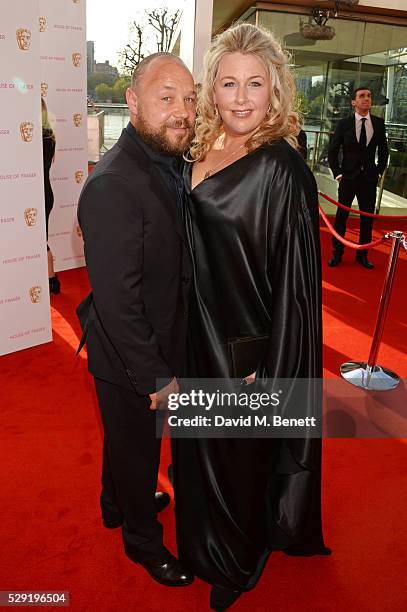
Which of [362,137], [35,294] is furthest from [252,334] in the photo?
[362,137]

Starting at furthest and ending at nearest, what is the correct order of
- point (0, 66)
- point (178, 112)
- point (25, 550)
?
point (0, 66) < point (25, 550) < point (178, 112)

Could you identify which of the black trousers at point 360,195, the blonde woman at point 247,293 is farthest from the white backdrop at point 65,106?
the blonde woman at point 247,293

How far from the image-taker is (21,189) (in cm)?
392

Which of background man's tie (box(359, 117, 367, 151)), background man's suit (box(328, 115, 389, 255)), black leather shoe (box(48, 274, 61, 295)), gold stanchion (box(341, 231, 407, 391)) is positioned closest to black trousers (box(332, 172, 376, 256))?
background man's suit (box(328, 115, 389, 255))

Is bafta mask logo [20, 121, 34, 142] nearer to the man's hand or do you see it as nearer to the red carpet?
the red carpet

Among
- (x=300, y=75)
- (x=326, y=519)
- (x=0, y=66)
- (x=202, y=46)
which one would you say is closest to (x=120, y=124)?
(x=300, y=75)

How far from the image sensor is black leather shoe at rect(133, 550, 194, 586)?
7.34ft

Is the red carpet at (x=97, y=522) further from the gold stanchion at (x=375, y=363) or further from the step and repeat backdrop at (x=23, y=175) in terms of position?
the gold stanchion at (x=375, y=363)

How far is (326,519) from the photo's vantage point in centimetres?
268

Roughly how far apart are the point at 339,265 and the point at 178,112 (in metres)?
5.43

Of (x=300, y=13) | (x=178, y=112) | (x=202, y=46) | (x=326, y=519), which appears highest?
(x=300, y=13)

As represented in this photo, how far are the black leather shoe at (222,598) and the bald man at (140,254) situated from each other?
664 millimetres

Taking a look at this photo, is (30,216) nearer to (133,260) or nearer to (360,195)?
(133,260)

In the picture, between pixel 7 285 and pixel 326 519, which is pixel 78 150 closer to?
pixel 7 285
